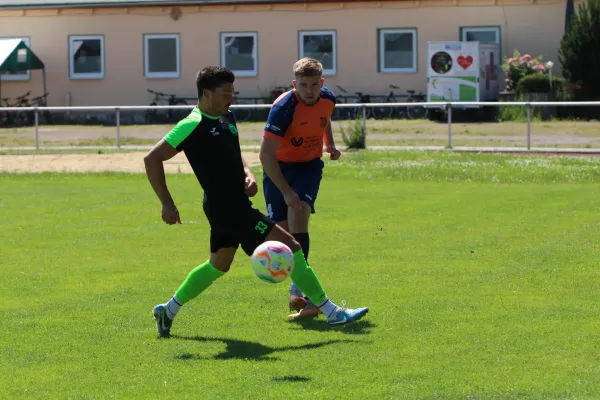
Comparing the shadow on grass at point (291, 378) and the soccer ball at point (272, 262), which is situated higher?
the soccer ball at point (272, 262)

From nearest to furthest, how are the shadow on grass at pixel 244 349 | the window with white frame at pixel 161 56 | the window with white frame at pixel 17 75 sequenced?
the shadow on grass at pixel 244 349, the window with white frame at pixel 161 56, the window with white frame at pixel 17 75

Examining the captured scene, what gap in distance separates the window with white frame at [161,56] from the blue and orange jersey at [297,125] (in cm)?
3549

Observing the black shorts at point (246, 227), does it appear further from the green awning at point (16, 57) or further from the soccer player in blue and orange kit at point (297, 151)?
the green awning at point (16, 57)

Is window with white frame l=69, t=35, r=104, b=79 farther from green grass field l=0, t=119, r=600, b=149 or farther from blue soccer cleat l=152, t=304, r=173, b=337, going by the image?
blue soccer cleat l=152, t=304, r=173, b=337

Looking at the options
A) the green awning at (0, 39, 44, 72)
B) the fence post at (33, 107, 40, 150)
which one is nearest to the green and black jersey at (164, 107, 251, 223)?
the fence post at (33, 107, 40, 150)

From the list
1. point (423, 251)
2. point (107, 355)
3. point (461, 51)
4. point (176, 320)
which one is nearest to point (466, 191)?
point (423, 251)

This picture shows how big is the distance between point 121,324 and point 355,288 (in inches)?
88.3

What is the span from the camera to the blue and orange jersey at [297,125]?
8555 mm

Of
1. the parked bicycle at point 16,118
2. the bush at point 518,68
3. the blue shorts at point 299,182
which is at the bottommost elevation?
the blue shorts at point 299,182

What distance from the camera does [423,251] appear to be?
11.8 m

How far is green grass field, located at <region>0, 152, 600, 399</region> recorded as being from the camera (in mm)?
6648

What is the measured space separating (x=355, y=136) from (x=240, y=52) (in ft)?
58.8

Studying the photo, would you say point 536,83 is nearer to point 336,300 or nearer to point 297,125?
point 336,300

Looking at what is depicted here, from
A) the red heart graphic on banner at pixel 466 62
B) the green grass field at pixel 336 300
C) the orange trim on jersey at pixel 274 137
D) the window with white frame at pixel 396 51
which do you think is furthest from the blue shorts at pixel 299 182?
the window with white frame at pixel 396 51
